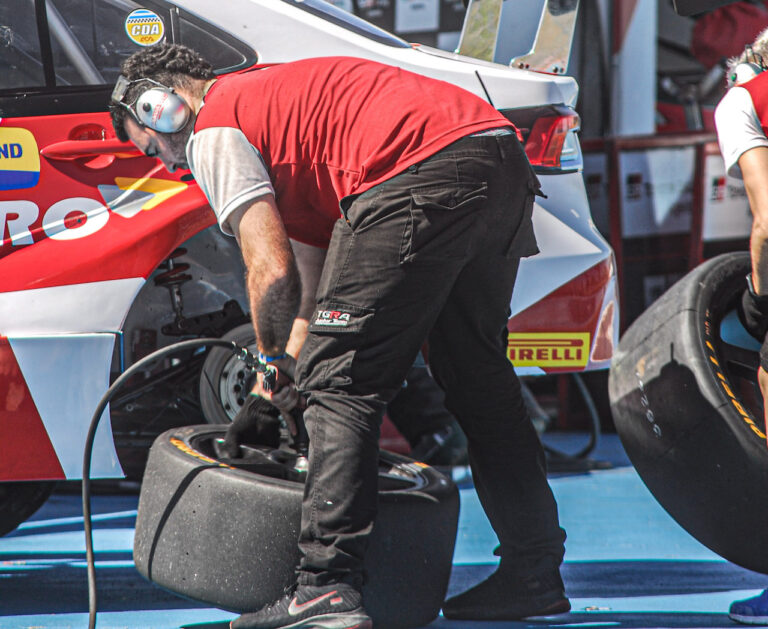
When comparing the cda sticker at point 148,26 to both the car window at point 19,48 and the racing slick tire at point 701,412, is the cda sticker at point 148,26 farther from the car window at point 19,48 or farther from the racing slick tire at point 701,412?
the racing slick tire at point 701,412

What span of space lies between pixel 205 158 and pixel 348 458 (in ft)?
2.35

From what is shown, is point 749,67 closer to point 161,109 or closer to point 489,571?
point 161,109

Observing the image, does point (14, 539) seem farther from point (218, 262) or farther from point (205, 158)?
point (205, 158)

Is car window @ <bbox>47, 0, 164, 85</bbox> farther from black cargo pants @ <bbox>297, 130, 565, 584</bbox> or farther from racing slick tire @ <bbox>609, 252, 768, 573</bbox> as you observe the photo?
racing slick tire @ <bbox>609, 252, 768, 573</bbox>

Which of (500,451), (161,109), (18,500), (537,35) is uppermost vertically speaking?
(537,35)

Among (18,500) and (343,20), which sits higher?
(343,20)

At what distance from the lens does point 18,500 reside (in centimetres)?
309

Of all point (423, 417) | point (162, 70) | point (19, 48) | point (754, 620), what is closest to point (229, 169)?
point (162, 70)

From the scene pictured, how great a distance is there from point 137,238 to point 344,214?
2.52ft

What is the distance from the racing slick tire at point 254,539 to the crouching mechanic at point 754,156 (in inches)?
32.0

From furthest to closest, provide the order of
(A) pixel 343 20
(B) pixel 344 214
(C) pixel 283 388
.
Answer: (A) pixel 343 20 < (C) pixel 283 388 < (B) pixel 344 214

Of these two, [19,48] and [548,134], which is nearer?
[19,48]

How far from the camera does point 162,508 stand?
220cm

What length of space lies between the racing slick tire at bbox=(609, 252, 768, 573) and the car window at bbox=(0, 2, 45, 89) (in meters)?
1.92
